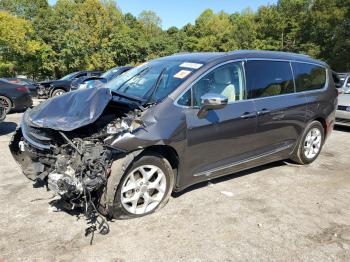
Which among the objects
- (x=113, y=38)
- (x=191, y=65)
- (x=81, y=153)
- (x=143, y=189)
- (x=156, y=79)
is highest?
(x=113, y=38)

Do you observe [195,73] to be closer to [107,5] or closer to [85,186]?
[85,186]

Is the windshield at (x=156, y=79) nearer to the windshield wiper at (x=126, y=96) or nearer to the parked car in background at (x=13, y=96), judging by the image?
the windshield wiper at (x=126, y=96)

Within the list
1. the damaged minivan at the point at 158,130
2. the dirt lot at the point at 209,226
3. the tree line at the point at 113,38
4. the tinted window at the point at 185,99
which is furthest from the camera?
the tree line at the point at 113,38

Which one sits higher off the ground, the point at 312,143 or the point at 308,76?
the point at 308,76

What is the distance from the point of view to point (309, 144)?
642 centimetres

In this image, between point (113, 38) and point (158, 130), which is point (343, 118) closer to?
point (158, 130)

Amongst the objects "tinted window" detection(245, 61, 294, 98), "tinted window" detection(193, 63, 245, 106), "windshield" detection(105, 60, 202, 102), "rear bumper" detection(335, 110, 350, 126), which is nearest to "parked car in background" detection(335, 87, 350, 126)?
"rear bumper" detection(335, 110, 350, 126)

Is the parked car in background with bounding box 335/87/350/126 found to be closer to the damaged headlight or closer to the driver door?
the driver door

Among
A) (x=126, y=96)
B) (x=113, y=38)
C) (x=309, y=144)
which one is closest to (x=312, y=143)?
(x=309, y=144)

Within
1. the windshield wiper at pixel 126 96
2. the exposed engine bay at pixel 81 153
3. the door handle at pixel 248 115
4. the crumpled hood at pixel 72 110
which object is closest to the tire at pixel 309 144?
the door handle at pixel 248 115

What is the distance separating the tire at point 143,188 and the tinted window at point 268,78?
5.53 ft

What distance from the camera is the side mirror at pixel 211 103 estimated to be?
4.25 metres

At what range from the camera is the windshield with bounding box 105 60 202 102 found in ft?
14.9

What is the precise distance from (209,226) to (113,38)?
125 ft
